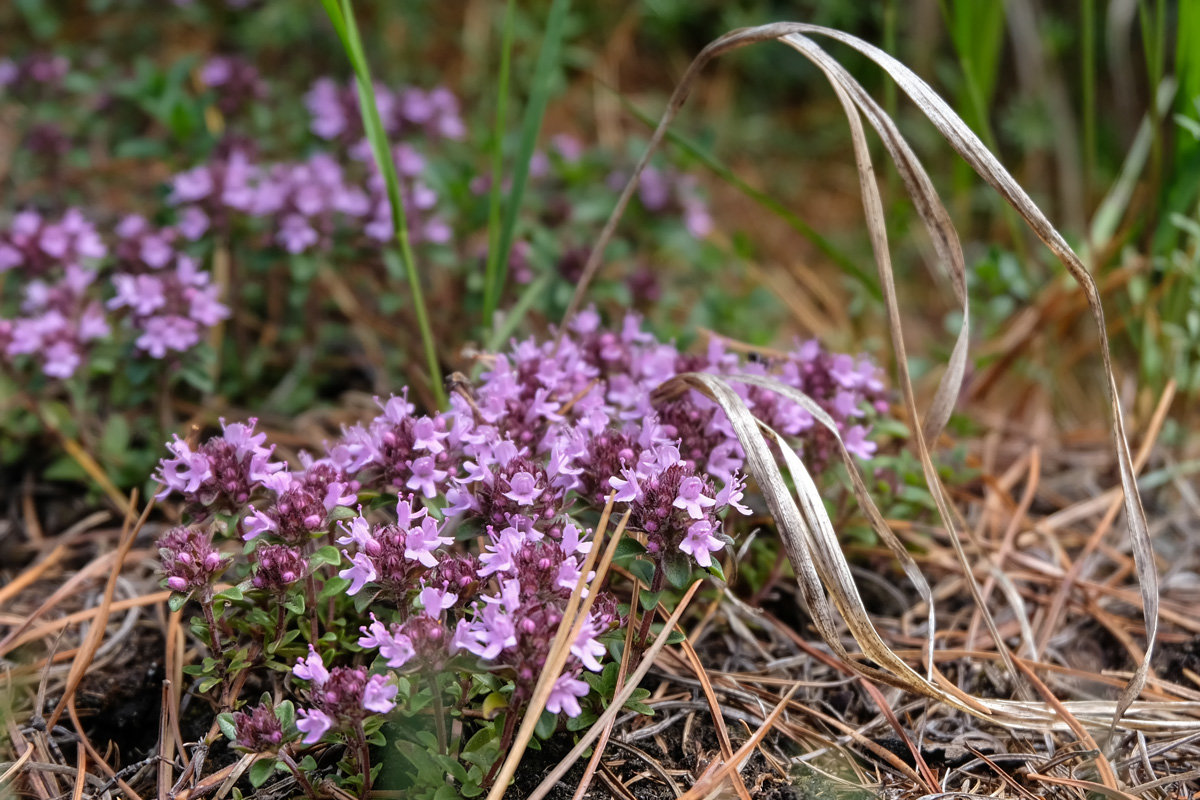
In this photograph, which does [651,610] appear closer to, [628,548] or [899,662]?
[628,548]

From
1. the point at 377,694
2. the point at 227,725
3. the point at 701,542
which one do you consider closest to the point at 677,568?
the point at 701,542

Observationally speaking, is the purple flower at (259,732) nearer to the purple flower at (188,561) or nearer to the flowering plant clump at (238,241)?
the purple flower at (188,561)

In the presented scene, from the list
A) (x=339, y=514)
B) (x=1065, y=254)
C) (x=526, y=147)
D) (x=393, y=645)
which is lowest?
(x=393, y=645)

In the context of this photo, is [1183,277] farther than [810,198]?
No

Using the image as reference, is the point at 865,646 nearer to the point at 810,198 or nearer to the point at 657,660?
the point at 657,660

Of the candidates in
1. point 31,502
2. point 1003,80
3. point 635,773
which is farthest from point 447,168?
point 1003,80
